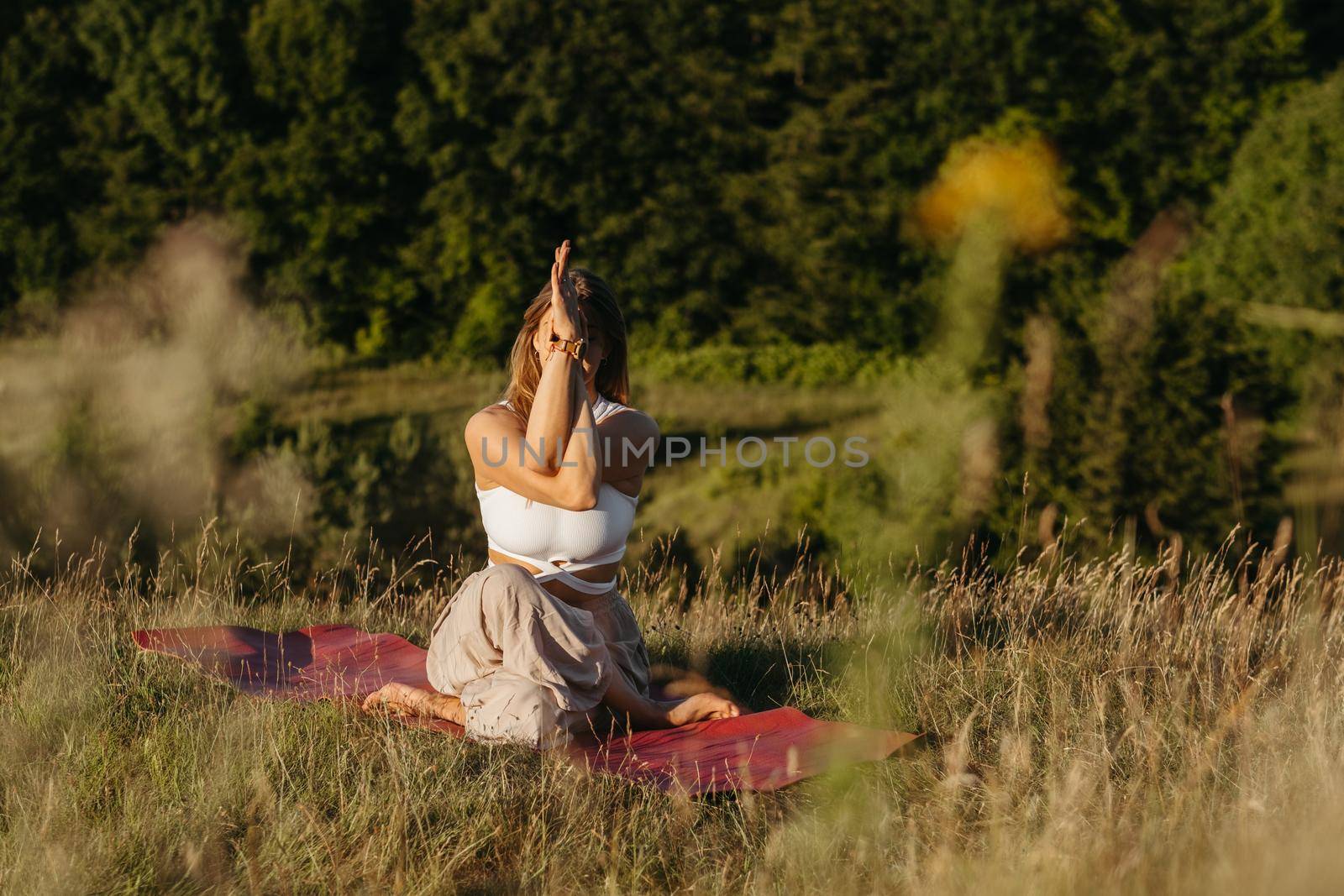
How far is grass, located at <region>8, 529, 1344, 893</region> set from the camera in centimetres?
261

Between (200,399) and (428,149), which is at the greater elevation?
(428,149)

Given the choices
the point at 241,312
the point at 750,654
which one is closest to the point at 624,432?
the point at 750,654

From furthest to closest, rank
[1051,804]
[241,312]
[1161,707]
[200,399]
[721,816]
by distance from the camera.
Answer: [241,312]
[200,399]
[1161,707]
[721,816]
[1051,804]

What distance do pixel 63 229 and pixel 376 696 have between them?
19.8 metres

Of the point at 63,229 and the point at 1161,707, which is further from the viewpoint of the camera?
the point at 63,229

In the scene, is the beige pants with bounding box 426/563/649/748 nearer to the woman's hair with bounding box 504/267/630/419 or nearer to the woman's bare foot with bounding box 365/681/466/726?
the woman's bare foot with bounding box 365/681/466/726

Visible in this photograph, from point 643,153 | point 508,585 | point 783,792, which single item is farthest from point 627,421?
point 643,153

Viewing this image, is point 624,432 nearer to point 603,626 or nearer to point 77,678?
point 603,626

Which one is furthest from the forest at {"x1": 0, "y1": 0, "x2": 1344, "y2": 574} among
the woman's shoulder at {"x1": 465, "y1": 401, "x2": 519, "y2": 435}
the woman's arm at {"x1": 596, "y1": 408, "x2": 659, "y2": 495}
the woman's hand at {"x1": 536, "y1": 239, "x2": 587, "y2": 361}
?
the woman's hand at {"x1": 536, "y1": 239, "x2": 587, "y2": 361}

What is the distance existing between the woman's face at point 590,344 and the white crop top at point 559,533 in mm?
155

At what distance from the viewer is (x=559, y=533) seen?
12.2 feet

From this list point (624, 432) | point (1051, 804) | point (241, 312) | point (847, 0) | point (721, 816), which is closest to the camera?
point (1051, 804)

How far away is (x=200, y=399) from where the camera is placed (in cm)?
1195

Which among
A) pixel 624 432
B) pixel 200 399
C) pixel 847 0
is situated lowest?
pixel 200 399
